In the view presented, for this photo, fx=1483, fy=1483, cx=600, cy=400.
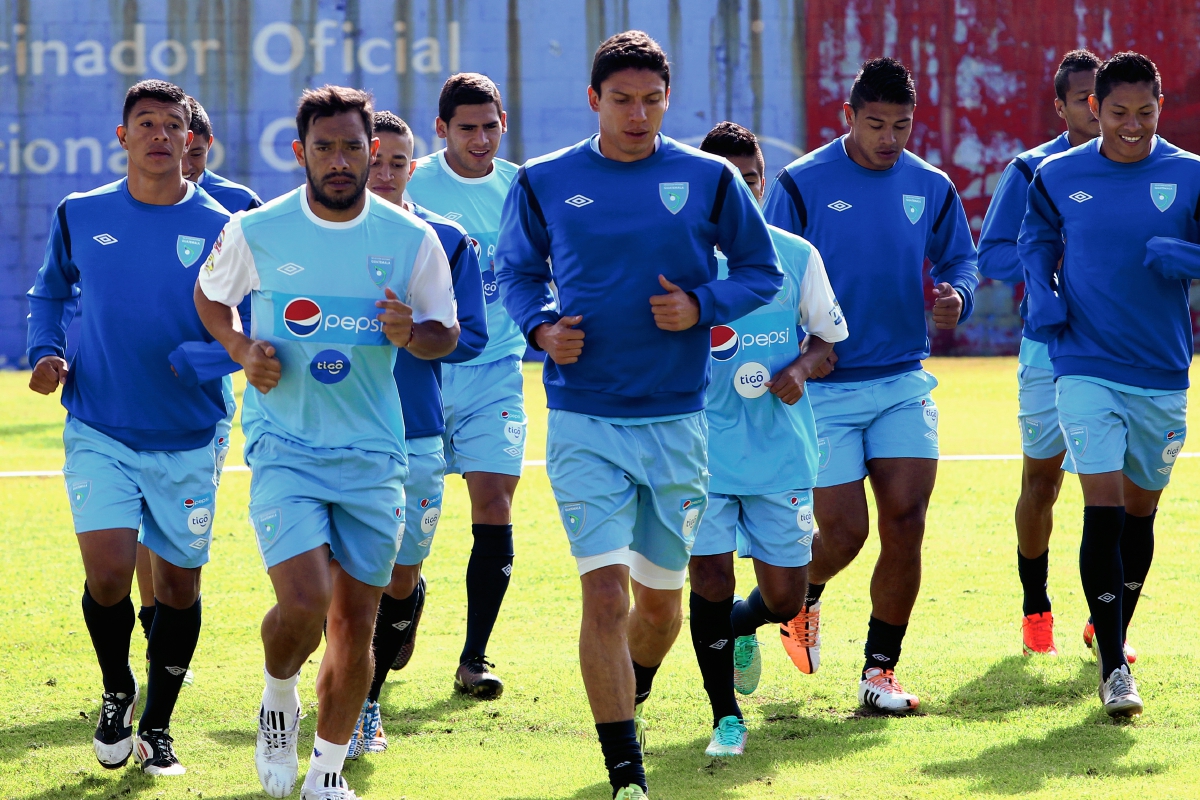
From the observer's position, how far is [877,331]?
6.25 m

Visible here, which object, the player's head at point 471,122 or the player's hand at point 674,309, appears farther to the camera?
the player's head at point 471,122

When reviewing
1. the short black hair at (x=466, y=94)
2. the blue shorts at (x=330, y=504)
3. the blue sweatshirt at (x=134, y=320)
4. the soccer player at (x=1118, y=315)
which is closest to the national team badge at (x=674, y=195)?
the blue shorts at (x=330, y=504)

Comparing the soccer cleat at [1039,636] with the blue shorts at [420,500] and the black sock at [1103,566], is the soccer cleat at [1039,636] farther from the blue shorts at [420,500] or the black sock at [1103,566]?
the blue shorts at [420,500]

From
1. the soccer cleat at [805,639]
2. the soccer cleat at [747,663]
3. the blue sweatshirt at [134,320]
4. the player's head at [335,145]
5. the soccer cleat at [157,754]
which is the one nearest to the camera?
the player's head at [335,145]

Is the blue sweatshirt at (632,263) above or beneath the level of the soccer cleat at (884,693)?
above

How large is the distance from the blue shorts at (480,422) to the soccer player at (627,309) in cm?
177

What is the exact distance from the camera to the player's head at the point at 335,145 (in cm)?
474

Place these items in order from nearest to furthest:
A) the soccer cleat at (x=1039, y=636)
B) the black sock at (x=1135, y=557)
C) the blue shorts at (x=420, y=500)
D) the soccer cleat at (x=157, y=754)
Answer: the soccer cleat at (x=157, y=754), the blue shorts at (x=420, y=500), the black sock at (x=1135, y=557), the soccer cleat at (x=1039, y=636)

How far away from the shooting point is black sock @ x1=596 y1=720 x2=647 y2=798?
15.0ft

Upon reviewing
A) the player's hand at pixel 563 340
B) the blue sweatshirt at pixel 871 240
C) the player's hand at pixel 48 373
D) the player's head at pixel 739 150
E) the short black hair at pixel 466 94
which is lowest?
the player's hand at pixel 48 373

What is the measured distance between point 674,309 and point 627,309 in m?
0.19

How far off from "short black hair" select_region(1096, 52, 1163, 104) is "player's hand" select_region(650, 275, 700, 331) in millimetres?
2351

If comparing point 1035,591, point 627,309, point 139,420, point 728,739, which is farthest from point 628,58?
point 1035,591

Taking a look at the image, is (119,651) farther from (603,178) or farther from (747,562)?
(747,562)
